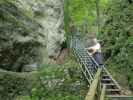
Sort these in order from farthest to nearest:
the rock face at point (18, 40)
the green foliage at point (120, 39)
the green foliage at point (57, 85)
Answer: the green foliage at point (120, 39) → the rock face at point (18, 40) → the green foliage at point (57, 85)

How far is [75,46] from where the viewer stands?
16000 millimetres

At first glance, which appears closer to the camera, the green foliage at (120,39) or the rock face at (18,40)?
the rock face at (18,40)

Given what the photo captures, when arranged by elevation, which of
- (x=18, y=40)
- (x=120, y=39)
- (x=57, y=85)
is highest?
(x=18, y=40)

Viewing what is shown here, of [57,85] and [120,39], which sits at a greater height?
[120,39]

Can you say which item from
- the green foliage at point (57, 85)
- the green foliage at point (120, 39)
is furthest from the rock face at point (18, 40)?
the green foliage at point (120, 39)

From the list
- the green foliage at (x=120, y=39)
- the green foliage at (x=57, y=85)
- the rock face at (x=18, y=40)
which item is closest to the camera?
the green foliage at (x=57, y=85)

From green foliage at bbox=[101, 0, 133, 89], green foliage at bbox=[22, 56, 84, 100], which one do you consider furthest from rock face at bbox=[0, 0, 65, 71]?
green foliage at bbox=[101, 0, 133, 89]

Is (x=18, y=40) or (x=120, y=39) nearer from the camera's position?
(x=18, y=40)

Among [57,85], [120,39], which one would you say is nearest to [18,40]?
[57,85]

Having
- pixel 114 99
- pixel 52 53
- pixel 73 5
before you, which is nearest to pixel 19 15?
pixel 114 99

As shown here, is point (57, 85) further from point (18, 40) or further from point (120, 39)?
point (120, 39)

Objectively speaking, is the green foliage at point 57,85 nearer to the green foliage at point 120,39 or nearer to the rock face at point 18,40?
the rock face at point 18,40

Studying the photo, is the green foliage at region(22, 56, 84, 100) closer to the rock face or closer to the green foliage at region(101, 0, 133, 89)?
the rock face

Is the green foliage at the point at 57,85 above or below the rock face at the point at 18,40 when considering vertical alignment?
below
